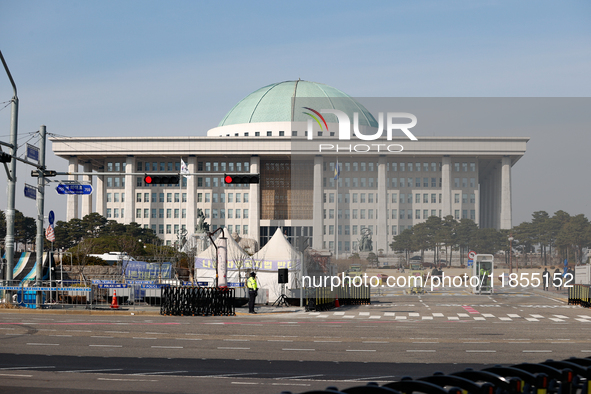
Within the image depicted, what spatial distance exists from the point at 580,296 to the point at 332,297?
1452 centimetres

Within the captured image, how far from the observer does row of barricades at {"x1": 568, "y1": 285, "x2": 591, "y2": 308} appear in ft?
116

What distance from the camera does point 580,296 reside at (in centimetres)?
3712

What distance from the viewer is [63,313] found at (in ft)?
95.8

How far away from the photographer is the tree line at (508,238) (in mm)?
93500

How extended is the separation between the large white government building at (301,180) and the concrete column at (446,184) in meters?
0.20

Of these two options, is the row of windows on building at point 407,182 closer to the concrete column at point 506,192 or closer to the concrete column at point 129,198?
the concrete column at point 506,192

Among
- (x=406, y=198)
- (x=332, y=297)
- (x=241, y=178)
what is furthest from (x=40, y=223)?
(x=406, y=198)

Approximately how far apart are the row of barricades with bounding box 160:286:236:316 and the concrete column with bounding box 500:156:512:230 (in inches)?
4256

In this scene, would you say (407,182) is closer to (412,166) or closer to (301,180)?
(412,166)

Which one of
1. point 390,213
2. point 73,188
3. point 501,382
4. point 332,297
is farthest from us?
point 390,213

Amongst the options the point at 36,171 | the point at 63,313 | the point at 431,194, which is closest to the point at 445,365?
the point at 63,313

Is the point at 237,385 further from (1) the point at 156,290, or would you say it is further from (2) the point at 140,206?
(2) the point at 140,206

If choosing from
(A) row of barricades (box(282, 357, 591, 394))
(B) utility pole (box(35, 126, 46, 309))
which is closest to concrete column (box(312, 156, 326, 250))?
(B) utility pole (box(35, 126, 46, 309))

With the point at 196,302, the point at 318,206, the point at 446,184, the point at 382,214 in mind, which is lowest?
the point at 196,302
